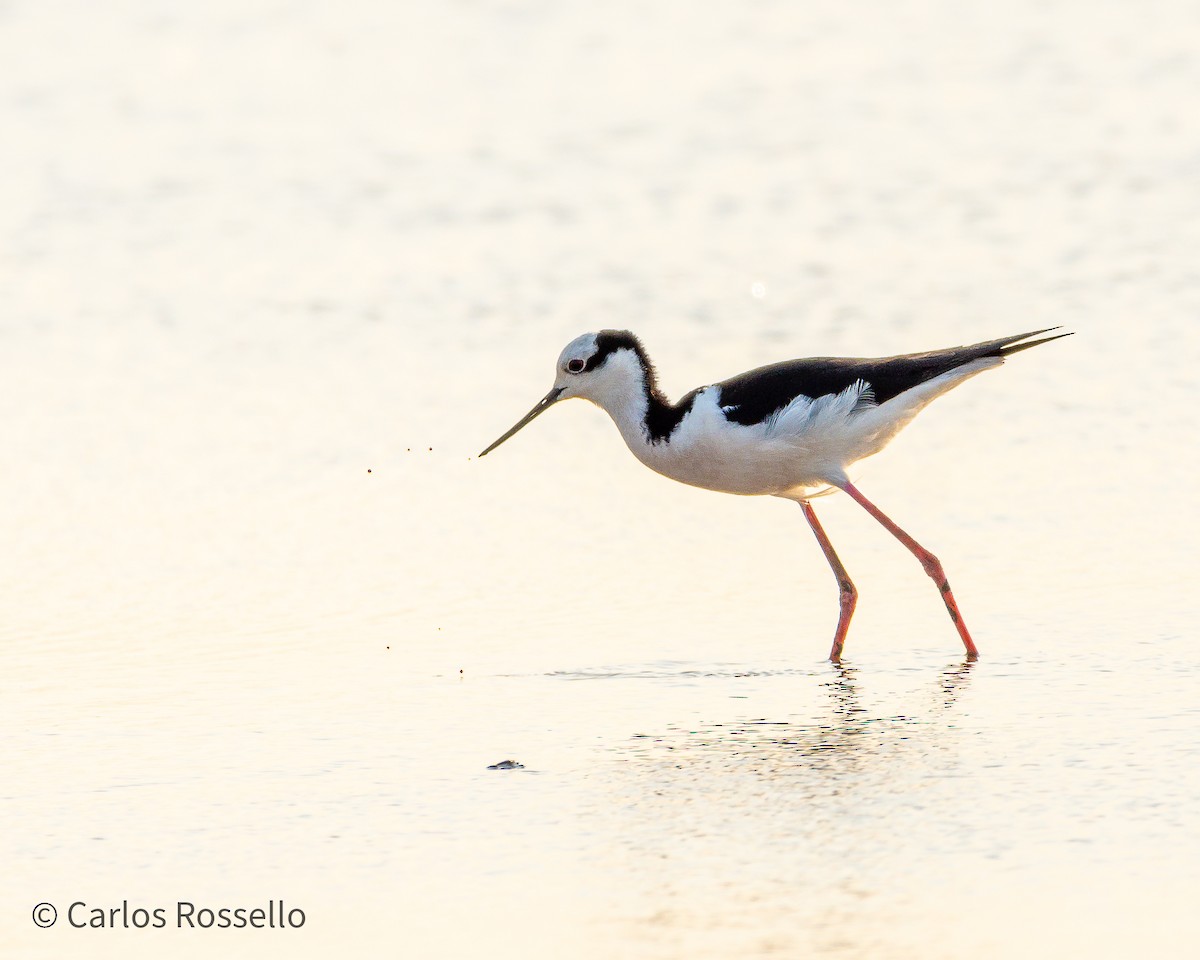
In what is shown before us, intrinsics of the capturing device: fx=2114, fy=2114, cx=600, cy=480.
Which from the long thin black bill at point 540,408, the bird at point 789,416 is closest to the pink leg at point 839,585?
the bird at point 789,416

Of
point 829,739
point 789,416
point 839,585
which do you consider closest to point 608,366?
point 789,416

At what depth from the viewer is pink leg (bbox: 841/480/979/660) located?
24.9 feet

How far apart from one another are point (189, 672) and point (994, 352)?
3384 mm

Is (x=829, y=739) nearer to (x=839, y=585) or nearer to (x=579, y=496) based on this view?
(x=839, y=585)

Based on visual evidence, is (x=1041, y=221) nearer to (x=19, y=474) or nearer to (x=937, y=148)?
(x=937, y=148)

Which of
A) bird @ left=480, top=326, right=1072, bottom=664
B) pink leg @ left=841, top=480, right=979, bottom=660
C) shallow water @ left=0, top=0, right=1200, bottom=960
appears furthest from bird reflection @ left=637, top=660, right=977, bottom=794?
bird @ left=480, top=326, right=1072, bottom=664

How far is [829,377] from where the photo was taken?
27.2 ft

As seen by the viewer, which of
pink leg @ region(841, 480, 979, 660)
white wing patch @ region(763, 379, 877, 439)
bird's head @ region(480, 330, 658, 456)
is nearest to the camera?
pink leg @ region(841, 480, 979, 660)

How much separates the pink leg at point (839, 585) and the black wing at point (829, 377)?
574 mm

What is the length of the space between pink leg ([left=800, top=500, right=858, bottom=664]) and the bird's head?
84 centimetres

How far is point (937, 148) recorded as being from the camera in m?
14.8

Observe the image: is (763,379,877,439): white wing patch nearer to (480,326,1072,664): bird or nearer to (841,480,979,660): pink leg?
(480,326,1072,664): bird

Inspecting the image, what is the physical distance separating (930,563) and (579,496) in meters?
1.96

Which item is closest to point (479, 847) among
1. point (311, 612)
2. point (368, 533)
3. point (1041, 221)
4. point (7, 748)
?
point (7, 748)
